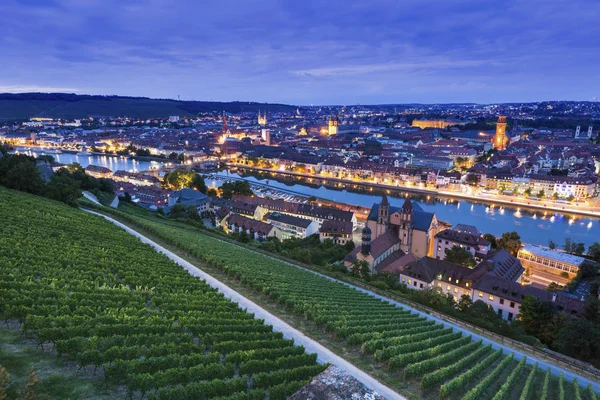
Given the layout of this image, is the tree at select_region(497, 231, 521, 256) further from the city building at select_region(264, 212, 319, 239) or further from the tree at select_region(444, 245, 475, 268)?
the city building at select_region(264, 212, 319, 239)

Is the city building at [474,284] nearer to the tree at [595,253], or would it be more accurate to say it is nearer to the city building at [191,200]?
the tree at [595,253]

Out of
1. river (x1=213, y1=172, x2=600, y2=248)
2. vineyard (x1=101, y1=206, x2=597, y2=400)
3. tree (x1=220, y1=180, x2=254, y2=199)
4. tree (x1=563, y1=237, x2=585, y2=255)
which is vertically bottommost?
river (x1=213, y1=172, x2=600, y2=248)

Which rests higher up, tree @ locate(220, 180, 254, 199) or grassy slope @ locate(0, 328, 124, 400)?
grassy slope @ locate(0, 328, 124, 400)

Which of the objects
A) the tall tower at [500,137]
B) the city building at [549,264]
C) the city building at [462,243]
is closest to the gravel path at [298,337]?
the city building at [462,243]

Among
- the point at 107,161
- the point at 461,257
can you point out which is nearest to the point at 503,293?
the point at 461,257

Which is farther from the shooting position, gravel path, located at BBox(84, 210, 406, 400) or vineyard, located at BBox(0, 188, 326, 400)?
gravel path, located at BBox(84, 210, 406, 400)

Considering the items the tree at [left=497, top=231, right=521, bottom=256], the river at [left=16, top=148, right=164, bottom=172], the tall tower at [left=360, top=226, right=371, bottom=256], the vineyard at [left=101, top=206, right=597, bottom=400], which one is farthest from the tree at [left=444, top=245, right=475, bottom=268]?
the river at [left=16, top=148, right=164, bottom=172]

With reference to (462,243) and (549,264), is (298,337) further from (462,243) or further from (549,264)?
(549,264)
